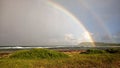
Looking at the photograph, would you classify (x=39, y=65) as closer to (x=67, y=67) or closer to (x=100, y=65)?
(x=67, y=67)

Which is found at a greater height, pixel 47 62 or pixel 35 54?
pixel 35 54

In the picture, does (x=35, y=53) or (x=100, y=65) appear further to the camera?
(x=35, y=53)

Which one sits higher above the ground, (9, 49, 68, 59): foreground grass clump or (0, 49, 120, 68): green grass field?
(9, 49, 68, 59): foreground grass clump

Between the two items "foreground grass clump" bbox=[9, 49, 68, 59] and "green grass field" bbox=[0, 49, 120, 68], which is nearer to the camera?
"green grass field" bbox=[0, 49, 120, 68]

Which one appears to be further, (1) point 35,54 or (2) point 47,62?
(1) point 35,54

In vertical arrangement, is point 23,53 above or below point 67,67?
above

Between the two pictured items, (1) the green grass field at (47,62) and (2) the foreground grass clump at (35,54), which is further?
(2) the foreground grass clump at (35,54)

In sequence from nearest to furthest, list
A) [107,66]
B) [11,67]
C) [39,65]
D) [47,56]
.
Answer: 1. [11,67]
2. [39,65]
3. [107,66]
4. [47,56]

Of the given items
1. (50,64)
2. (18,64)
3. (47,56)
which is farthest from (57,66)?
(47,56)

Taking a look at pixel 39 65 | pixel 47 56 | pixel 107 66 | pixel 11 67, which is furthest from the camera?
pixel 47 56

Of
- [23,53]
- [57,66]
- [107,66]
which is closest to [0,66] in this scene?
[57,66]

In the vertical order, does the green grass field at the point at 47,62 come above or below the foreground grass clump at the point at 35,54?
below

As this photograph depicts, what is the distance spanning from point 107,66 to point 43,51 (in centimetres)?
895

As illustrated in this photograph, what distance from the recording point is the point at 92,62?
22547mm
